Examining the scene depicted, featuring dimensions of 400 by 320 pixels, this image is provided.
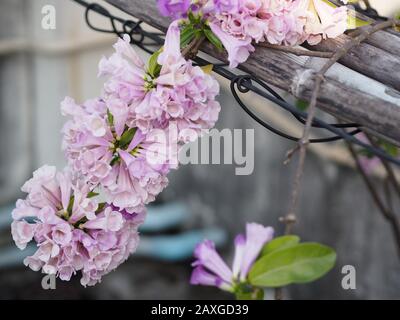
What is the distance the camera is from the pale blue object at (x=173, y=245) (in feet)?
12.5

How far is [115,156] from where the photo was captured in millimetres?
953

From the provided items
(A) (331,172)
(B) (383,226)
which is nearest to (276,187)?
(A) (331,172)

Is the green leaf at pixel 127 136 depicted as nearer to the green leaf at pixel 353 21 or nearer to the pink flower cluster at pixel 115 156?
the pink flower cluster at pixel 115 156

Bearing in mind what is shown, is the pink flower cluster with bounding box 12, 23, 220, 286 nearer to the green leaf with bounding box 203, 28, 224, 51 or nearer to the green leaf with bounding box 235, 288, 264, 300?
the green leaf with bounding box 203, 28, 224, 51

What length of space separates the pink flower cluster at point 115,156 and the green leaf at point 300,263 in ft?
0.65

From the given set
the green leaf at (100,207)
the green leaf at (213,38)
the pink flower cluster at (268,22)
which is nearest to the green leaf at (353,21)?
the pink flower cluster at (268,22)

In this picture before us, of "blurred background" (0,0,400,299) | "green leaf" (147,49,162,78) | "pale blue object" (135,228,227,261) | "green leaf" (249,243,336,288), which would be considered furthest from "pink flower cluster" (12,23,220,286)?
"pale blue object" (135,228,227,261)

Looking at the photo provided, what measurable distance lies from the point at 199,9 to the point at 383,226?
6.39ft

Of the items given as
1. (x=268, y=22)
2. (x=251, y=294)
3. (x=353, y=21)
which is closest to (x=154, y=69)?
(x=268, y=22)

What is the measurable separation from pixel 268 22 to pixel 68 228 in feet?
1.23

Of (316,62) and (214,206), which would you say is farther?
(214,206)

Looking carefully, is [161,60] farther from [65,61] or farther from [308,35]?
[65,61]
